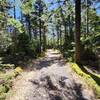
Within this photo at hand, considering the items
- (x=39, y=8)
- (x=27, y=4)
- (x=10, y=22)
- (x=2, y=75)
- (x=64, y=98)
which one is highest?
(x=39, y=8)

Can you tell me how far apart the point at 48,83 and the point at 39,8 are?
2680 cm

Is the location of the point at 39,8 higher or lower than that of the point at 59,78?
higher

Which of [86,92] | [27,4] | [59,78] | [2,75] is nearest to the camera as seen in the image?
[2,75]

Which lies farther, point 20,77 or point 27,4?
point 20,77

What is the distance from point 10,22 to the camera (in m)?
8.38

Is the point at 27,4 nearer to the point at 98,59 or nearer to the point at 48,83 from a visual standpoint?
the point at 48,83

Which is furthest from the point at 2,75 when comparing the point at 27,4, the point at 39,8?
the point at 39,8

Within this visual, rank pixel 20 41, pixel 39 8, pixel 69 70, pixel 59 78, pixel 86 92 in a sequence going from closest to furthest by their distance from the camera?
pixel 86 92, pixel 59 78, pixel 69 70, pixel 20 41, pixel 39 8

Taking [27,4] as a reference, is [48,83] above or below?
below

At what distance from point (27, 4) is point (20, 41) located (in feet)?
70.4

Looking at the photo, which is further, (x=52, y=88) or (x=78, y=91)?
(x=52, y=88)

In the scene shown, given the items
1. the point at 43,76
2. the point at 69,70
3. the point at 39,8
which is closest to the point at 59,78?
the point at 43,76

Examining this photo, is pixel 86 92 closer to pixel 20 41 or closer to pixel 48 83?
pixel 48 83

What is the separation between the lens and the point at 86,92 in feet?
36.1
